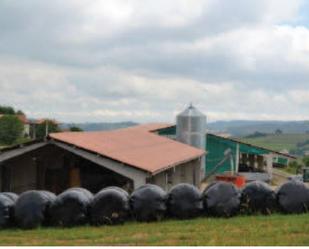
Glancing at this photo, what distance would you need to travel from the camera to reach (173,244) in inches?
409

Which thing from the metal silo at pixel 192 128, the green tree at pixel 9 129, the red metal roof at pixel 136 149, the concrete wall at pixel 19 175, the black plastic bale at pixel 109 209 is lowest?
the black plastic bale at pixel 109 209

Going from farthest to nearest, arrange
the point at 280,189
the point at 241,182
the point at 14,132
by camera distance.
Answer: the point at 14,132 → the point at 241,182 → the point at 280,189

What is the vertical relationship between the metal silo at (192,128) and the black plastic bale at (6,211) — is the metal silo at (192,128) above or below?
above

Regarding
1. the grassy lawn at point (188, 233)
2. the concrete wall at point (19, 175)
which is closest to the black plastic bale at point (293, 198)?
the grassy lawn at point (188, 233)

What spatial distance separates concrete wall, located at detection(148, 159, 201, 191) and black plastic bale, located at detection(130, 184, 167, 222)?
8374mm

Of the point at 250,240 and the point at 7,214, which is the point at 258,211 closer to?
the point at 250,240

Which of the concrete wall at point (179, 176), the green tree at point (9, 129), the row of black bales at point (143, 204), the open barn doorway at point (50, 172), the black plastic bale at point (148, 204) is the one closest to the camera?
the row of black bales at point (143, 204)

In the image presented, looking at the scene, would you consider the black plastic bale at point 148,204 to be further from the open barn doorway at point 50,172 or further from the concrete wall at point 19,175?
the concrete wall at point 19,175

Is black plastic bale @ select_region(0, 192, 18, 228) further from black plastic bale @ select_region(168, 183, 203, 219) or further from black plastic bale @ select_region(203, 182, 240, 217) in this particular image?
black plastic bale @ select_region(203, 182, 240, 217)

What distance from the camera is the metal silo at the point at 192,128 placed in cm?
3962

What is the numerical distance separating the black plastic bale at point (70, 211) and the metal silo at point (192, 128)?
25.8 meters

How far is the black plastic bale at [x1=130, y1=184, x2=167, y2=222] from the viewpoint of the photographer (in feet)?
46.1

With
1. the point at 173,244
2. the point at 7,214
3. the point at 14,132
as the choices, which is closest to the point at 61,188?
the point at 7,214

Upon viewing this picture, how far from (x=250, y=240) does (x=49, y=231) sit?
4.94m
